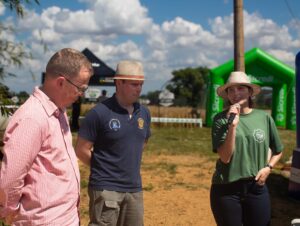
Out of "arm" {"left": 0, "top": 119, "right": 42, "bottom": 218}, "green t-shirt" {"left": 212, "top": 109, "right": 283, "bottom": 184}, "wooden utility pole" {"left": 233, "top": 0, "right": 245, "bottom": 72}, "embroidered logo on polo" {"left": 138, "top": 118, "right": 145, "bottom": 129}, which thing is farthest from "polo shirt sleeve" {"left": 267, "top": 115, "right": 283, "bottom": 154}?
"wooden utility pole" {"left": 233, "top": 0, "right": 245, "bottom": 72}

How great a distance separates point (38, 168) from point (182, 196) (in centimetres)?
560

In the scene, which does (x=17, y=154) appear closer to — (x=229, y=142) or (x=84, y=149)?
(x=84, y=149)

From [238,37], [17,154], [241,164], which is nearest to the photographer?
[17,154]

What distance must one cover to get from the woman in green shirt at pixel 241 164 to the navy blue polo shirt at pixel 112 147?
664 millimetres

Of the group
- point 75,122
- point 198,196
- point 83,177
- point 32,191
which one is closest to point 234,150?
point 32,191

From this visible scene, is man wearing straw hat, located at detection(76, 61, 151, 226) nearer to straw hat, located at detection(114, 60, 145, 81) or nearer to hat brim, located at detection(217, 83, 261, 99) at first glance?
straw hat, located at detection(114, 60, 145, 81)

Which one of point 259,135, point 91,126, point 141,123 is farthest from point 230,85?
point 91,126

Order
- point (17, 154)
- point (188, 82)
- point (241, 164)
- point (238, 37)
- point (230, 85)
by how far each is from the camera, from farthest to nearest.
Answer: point (188, 82), point (238, 37), point (230, 85), point (241, 164), point (17, 154)

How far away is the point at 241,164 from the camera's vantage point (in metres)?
3.26

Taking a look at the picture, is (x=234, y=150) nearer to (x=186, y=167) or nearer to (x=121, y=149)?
(x=121, y=149)

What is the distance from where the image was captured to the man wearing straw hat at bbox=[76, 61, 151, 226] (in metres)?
3.12

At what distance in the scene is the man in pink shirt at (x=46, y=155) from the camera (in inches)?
76.6

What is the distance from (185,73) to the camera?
190 ft

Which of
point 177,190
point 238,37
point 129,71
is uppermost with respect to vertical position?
point 238,37
